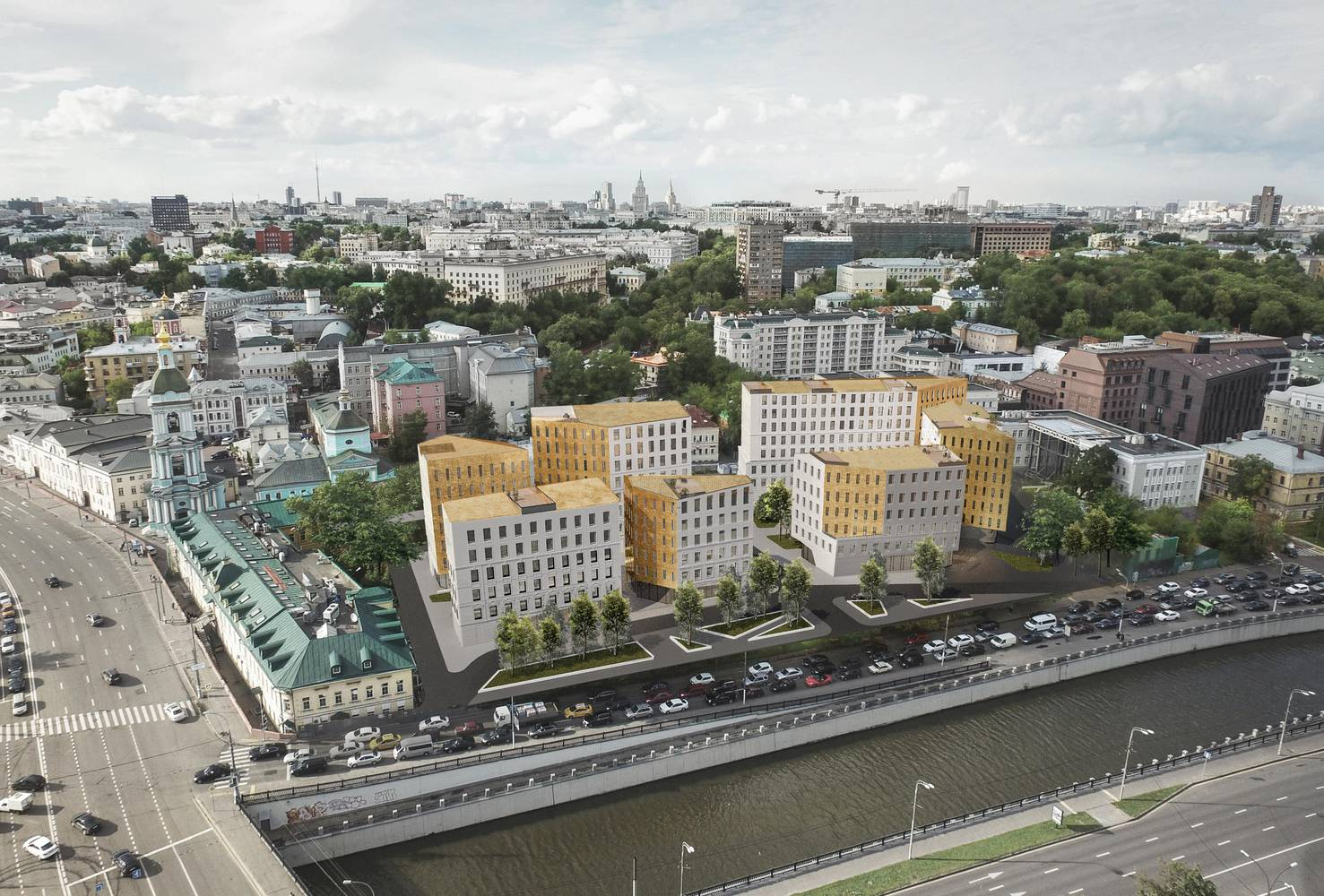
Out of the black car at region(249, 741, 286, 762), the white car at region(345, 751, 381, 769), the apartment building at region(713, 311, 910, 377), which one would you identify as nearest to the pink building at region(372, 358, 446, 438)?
the apartment building at region(713, 311, 910, 377)

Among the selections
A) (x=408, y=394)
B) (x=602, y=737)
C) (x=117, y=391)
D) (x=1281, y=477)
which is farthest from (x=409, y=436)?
(x=1281, y=477)

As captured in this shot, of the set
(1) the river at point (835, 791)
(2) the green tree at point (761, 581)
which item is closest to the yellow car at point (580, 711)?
(1) the river at point (835, 791)

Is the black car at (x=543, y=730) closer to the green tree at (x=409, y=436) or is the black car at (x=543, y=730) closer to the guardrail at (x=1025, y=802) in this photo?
the guardrail at (x=1025, y=802)

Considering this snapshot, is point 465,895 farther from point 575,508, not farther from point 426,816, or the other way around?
point 575,508

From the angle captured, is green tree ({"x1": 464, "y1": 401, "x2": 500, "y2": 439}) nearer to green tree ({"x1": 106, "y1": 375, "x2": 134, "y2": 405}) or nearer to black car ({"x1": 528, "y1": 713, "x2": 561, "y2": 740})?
green tree ({"x1": 106, "y1": 375, "x2": 134, "y2": 405})

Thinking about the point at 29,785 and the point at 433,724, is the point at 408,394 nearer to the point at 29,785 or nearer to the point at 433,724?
the point at 433,724

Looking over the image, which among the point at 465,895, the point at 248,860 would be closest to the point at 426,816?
the point at 465,895
